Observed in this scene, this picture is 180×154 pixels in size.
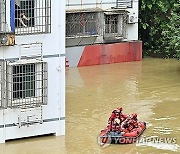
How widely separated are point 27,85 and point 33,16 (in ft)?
4.51

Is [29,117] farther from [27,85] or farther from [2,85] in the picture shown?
[2,85]

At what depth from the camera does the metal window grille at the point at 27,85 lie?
12789mm

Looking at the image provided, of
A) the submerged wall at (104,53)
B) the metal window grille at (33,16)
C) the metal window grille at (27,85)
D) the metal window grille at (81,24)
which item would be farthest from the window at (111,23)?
the metal window grille at (27,85)

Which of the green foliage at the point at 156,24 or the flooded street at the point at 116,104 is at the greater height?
the green foliage at the point at 156,24

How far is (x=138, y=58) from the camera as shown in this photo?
82.0 ft

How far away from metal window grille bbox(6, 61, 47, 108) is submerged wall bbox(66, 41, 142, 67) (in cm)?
1034

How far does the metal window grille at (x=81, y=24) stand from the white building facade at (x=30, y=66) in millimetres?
10348

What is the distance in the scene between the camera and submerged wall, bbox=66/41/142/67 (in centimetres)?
2361

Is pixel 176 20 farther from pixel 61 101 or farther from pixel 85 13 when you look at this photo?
pixel 61 101

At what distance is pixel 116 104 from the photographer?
1733 cm

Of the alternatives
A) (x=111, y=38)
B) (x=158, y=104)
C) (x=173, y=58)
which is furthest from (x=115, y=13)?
(x=158, y=104)

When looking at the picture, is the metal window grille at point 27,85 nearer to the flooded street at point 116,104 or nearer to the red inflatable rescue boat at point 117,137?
the flooded street at point 116,104

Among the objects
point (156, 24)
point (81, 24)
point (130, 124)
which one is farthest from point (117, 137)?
point (156, 24)

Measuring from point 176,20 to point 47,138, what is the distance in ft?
30.4
